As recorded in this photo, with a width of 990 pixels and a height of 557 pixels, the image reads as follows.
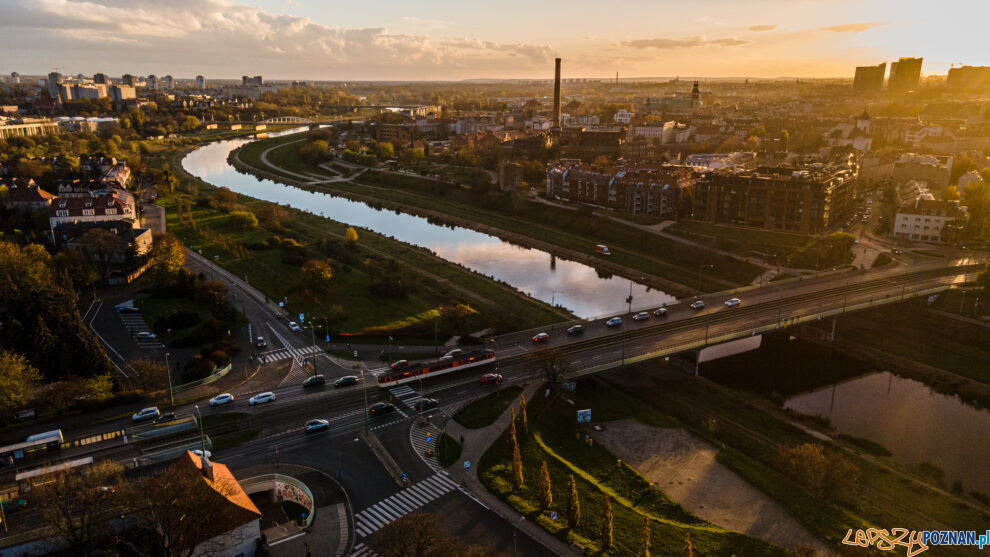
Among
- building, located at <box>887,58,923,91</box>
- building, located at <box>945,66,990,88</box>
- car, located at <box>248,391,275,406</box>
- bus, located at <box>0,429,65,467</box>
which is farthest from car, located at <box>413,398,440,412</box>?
building, located at <box>887,58,923,91</box>

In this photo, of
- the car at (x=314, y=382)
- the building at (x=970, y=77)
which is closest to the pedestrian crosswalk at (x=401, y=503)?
the car at (x=314, y=382)

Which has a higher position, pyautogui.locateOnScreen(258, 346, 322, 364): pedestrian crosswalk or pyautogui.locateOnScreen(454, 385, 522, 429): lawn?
pyautogui.locateOnScreen(258, 346, 322, 364): pedestrian crosswalk

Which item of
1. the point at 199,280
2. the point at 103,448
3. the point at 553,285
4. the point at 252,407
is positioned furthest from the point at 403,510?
the point at 553,285

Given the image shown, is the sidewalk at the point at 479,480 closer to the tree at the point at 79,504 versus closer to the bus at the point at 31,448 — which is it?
the tree at the point at 79,504

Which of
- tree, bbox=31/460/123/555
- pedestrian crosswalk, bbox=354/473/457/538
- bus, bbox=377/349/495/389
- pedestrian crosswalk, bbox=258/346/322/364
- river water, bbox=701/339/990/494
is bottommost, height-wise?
river water, bbox=701/339/990/494

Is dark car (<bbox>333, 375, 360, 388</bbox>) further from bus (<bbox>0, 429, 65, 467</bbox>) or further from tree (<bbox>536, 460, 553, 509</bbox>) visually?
tree (<bbox>536, 460, 553, 509</bbox>)

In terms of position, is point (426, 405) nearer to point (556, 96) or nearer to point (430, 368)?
point (430, 368)
